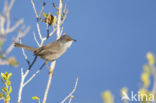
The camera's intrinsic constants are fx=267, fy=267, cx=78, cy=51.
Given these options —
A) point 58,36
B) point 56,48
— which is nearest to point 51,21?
point 58,36

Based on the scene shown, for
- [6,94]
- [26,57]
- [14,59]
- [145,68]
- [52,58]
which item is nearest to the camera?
[145,68]

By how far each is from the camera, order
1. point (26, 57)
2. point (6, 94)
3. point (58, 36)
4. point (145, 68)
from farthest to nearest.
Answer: point (58, 36) < point (26, 57) < point (6, 94) < point (145, 68)

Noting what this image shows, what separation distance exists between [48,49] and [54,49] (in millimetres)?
119

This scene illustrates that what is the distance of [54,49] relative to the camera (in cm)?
453

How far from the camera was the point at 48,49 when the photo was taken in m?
4.45

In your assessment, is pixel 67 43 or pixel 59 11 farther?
pixel 67 43

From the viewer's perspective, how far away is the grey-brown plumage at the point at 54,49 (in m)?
4.41

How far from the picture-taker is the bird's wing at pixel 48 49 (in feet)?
14.2

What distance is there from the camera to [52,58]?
4465mm

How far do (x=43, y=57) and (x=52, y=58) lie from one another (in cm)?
16

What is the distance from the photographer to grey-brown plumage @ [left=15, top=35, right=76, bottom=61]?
4.41 meters

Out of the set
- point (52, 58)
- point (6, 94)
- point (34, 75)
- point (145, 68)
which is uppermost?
point (52, 58)

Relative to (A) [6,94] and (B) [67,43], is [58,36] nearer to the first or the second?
(B) [67,43]

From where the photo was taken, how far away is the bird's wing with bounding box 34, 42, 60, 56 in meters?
4.33
